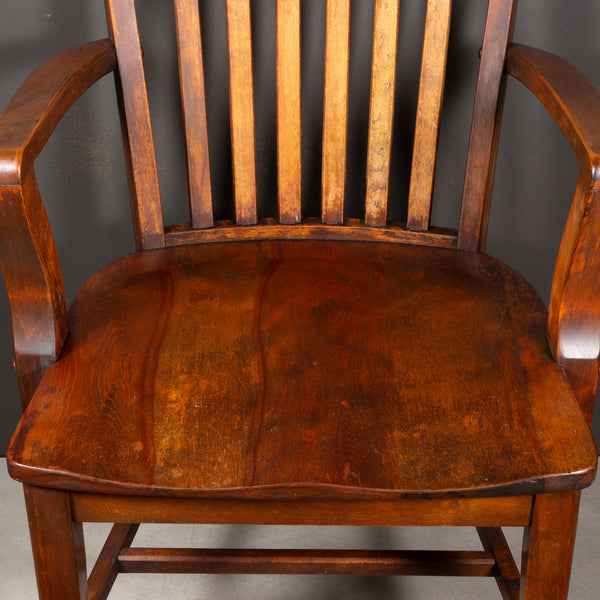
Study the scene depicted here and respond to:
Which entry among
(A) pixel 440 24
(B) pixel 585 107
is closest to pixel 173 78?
(A) pixel 440 24

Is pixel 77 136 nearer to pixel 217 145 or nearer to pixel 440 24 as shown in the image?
pixel 217 145

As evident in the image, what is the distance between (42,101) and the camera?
0.87 m

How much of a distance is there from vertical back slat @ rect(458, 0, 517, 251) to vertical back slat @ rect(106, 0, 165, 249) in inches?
16.3

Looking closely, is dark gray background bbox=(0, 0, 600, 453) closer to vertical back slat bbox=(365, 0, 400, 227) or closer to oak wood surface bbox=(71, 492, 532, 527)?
vertical back slat bbox=(365, 0, 400, 227)

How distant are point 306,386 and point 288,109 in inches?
17.1

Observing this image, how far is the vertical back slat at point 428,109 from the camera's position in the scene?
109 cm

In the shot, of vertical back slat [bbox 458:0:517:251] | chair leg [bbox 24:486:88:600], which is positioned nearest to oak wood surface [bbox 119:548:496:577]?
chair leg [bbox 24:486:88:600]

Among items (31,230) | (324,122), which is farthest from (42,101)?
(324,122)

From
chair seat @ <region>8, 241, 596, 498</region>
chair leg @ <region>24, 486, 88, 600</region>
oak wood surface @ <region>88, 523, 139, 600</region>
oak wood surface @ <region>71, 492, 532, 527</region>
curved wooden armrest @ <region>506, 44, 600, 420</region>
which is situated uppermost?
curved wooden armrest @ <region>506, 44, 600, 420</region>

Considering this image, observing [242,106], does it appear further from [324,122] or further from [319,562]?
[319,562]

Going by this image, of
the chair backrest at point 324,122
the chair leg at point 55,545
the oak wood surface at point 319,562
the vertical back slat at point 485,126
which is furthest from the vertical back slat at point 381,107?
the chair leg at point 55,545

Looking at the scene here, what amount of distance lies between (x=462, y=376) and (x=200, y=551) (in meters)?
0.51

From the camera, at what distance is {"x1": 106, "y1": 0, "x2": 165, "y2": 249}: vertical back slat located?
1092 millimetres

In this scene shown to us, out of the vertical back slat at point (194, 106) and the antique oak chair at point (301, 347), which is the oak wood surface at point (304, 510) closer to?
the antique oak chair at point (301, 347)
